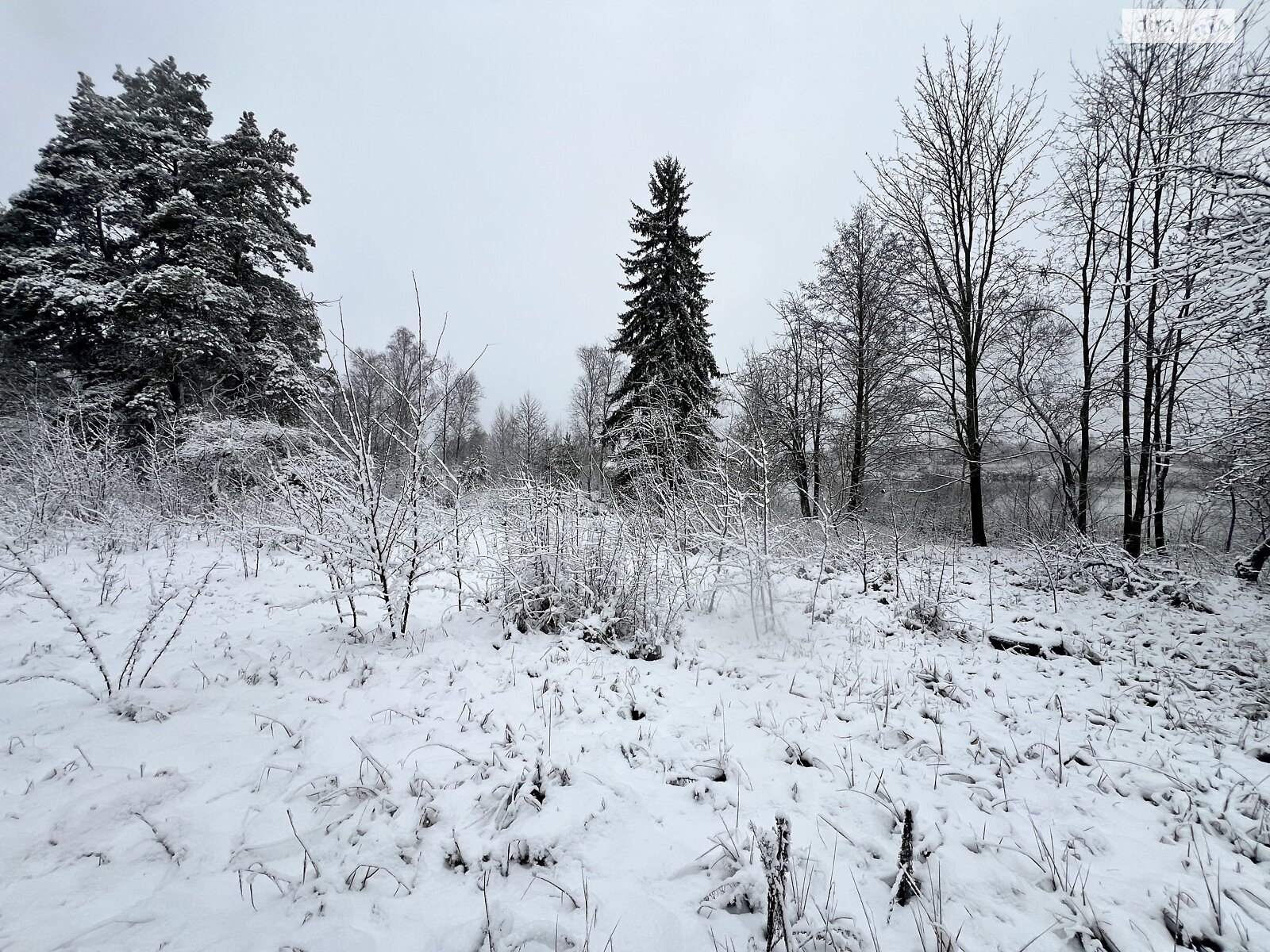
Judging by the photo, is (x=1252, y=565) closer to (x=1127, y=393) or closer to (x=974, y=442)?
(x=1127, y=393)

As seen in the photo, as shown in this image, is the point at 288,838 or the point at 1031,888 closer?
the point at 1031,888

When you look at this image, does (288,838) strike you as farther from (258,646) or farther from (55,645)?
(55,645)

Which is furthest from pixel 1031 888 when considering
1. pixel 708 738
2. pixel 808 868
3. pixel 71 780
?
pixel 71 780

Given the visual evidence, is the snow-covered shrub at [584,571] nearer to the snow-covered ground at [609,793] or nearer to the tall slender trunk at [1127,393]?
the snow-covered ground at [609,793]

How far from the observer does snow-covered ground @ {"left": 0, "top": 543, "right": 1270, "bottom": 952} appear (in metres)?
1.84

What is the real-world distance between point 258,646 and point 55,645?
5.16 ft

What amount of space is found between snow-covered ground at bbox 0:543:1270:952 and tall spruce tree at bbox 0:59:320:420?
11.1 meters

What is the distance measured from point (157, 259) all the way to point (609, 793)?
66.5 feet

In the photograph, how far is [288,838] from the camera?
217 centimetres

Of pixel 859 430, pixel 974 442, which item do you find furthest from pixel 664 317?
pixel 974 442

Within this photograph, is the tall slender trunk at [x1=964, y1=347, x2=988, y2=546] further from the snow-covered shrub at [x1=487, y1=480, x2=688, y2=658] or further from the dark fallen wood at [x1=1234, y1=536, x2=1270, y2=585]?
the snow-covered shrub at [x1=487, y1=480, x2=688, y2=658]

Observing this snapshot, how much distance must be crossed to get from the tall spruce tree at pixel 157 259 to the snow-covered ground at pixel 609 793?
11130 millimetres

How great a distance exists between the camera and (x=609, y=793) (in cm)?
261

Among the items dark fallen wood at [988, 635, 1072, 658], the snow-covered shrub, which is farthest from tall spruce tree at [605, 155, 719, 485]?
dark fallen wood at [988, 635, 1072, 658]
